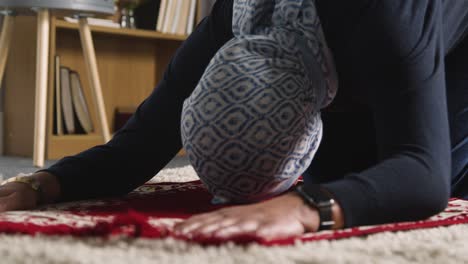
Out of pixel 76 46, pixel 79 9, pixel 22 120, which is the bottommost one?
pixel 22 120

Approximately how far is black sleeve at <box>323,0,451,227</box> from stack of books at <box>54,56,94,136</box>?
1.87 m

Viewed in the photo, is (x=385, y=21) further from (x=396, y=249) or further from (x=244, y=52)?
(x=396, y=249)

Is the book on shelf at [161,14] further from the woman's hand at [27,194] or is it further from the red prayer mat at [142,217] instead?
the woman's hand at [27,194]

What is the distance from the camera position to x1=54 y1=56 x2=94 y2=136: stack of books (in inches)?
105

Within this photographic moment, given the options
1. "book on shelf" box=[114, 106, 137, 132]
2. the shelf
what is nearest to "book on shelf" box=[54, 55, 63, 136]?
the shelf

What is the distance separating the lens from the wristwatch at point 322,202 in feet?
2.66

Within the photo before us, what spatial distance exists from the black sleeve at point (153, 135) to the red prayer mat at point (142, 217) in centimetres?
3

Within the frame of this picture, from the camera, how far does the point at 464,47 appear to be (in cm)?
122

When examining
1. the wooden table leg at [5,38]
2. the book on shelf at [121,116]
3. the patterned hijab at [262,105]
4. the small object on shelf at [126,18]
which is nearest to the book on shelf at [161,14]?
the small object on shelf at [126,18]

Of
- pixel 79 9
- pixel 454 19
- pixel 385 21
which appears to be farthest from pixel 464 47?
pixel 79 9

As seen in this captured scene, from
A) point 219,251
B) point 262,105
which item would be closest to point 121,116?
point 262,105

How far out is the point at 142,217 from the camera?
31.6 inches

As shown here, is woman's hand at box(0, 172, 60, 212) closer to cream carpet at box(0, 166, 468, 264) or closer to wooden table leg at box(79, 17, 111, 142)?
cream carpet at box(0, 166, 468, 264)

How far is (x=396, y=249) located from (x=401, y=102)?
0.62 feet
